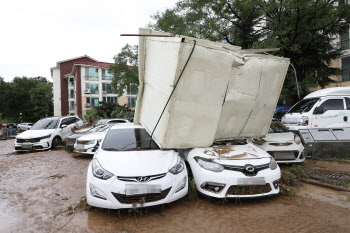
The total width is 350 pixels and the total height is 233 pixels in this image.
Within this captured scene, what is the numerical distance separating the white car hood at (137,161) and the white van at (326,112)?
5851mm

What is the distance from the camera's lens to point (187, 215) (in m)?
3.62

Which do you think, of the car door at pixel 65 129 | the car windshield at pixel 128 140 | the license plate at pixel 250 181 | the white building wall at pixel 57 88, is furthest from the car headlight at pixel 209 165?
the white building wall at pixel 57 88

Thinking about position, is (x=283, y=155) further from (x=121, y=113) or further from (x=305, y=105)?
(x=121, y=113)

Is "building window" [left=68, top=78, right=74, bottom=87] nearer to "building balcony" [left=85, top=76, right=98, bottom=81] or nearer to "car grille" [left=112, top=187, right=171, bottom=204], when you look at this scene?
"building balcony" [left=85, top=76, right=98, bottom=81]

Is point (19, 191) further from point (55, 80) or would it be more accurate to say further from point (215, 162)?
point (55, 80)

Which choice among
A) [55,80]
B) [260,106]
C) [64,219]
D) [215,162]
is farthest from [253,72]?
[55,80]

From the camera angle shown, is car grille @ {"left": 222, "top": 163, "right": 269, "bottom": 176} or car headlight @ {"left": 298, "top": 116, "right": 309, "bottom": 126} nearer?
car grille @ {"left": 222, "top": 163, "right": 269, "bottom": 176}

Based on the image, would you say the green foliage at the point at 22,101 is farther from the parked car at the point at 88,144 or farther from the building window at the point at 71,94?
the parked car at the point at 88,144

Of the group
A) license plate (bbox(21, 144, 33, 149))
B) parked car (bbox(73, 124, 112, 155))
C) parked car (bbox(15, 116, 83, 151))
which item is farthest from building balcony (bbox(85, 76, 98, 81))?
parked car (bbox(73, 124, 112, 155))

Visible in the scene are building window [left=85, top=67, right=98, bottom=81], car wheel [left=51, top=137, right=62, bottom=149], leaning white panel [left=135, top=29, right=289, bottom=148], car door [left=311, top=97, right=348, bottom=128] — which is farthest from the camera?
building window [left=85, top=67, right=98, bottom=81]

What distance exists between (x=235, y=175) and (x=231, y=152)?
66cm

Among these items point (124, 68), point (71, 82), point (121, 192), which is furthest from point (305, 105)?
point (71, 82)

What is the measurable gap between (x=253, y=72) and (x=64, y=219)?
4397 millimetres

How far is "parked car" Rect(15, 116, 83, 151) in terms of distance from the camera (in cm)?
1027
